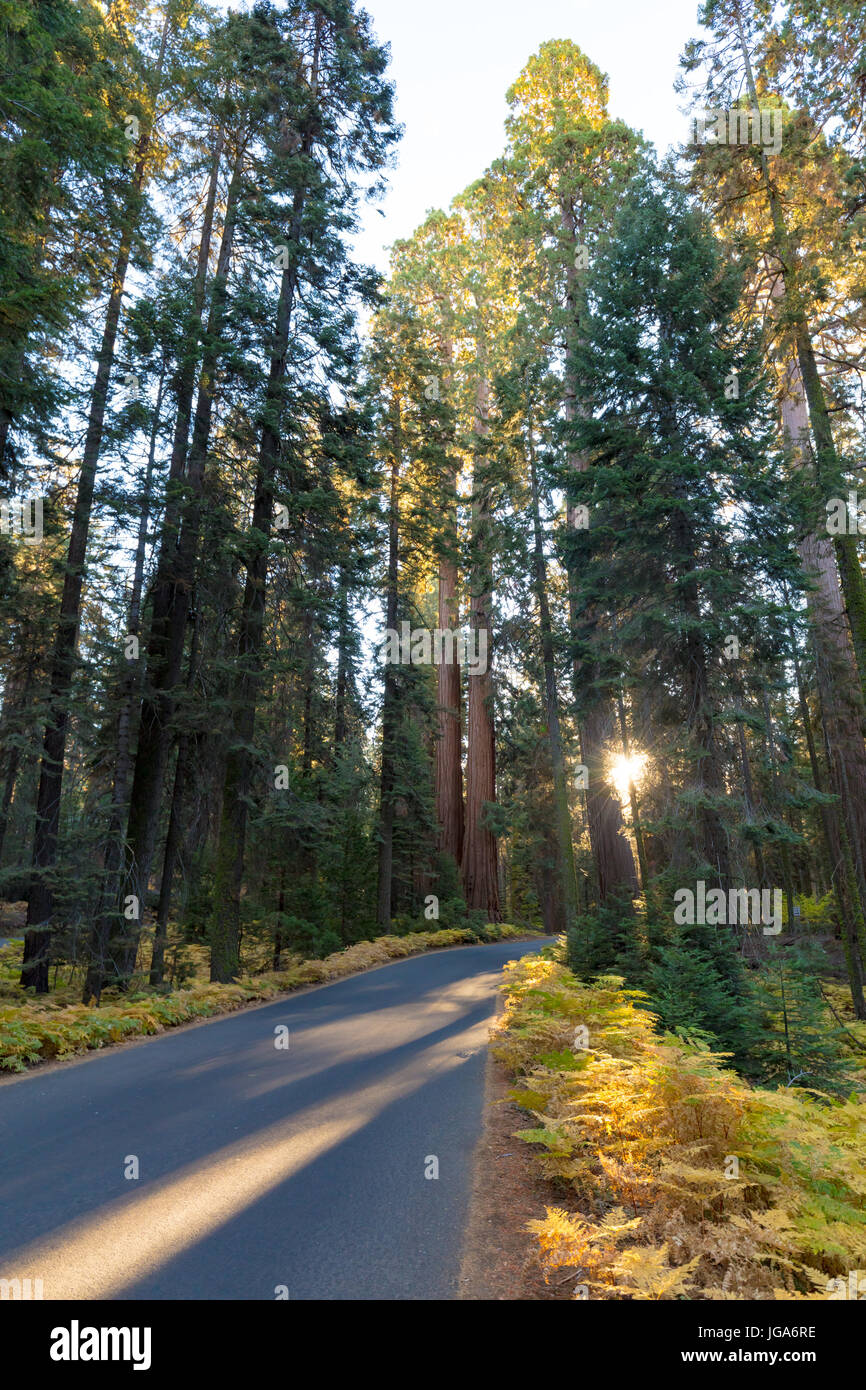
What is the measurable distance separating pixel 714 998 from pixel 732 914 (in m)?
2.74

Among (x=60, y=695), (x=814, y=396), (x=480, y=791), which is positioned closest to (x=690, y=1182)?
(x=60, y=695)

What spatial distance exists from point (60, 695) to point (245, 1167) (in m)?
10.3

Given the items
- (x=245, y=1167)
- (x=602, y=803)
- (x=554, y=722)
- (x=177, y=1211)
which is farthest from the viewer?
(x=554, y=722)

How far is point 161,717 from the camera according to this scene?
14.6 metres

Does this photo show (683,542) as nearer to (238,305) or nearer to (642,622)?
(642,622)

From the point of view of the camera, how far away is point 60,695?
12.9 metres

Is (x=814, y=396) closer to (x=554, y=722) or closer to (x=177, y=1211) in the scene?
(x=554, y=722)

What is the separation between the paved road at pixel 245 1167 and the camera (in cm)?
347

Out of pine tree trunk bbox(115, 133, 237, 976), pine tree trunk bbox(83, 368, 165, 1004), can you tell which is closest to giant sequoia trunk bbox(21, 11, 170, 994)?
pine tree trunk bbox(83, 368, 165, 1004)

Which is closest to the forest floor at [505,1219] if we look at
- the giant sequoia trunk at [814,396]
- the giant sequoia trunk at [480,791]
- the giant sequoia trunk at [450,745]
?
the giant sequoia trunk at [814,396]

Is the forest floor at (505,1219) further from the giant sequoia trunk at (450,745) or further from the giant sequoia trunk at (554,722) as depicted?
the giant sequoia trunk at (450,745)

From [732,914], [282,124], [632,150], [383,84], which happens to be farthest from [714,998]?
[632,150]

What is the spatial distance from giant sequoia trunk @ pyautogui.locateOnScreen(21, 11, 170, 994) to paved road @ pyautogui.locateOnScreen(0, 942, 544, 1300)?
5263mm

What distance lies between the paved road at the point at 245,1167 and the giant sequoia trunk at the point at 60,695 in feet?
17.3
